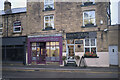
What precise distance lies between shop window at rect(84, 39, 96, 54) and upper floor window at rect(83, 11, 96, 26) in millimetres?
1972

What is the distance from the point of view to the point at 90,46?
1423 cm

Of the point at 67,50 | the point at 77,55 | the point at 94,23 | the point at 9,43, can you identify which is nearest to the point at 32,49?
the point at 9,43

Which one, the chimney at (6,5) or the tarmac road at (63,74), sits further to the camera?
the chimney at (6,5)

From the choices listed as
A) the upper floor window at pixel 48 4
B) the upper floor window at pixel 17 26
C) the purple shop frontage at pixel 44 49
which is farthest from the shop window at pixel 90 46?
the upper floor window at pixel 17 26

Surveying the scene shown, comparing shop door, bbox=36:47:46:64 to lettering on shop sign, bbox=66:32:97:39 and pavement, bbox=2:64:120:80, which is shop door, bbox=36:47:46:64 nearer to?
lettering on shop sign, bbox=66:32:97:39

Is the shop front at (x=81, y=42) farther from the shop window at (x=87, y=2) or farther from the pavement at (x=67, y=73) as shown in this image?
the shop window at (x=87, y=2)

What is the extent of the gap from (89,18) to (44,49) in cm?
687

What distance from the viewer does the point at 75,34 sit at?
580 inches

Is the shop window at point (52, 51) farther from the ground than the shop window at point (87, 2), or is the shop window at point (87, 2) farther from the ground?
the shop window at point (87, 2)

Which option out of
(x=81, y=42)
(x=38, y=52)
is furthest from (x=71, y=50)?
(x=38, y=52)

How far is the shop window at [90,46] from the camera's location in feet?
46.4

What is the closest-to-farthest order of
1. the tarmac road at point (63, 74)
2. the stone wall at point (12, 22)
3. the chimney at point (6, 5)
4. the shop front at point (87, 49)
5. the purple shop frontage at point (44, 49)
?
the tarmac road at point (63, 74) → the shop front at point (87, 49) → the purple shop frontage at point (44, 49) → the stone wall at point (12, 22) → the chimney at point (6, 5)

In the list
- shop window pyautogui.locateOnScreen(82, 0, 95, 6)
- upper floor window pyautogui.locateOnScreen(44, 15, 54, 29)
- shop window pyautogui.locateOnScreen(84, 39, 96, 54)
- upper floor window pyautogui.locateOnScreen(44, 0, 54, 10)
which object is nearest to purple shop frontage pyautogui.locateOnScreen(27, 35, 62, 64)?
upper floor window pyautogui.locateOnScreen(44, 15, 54, 29)

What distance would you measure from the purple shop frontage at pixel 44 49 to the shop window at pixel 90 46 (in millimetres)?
3104
